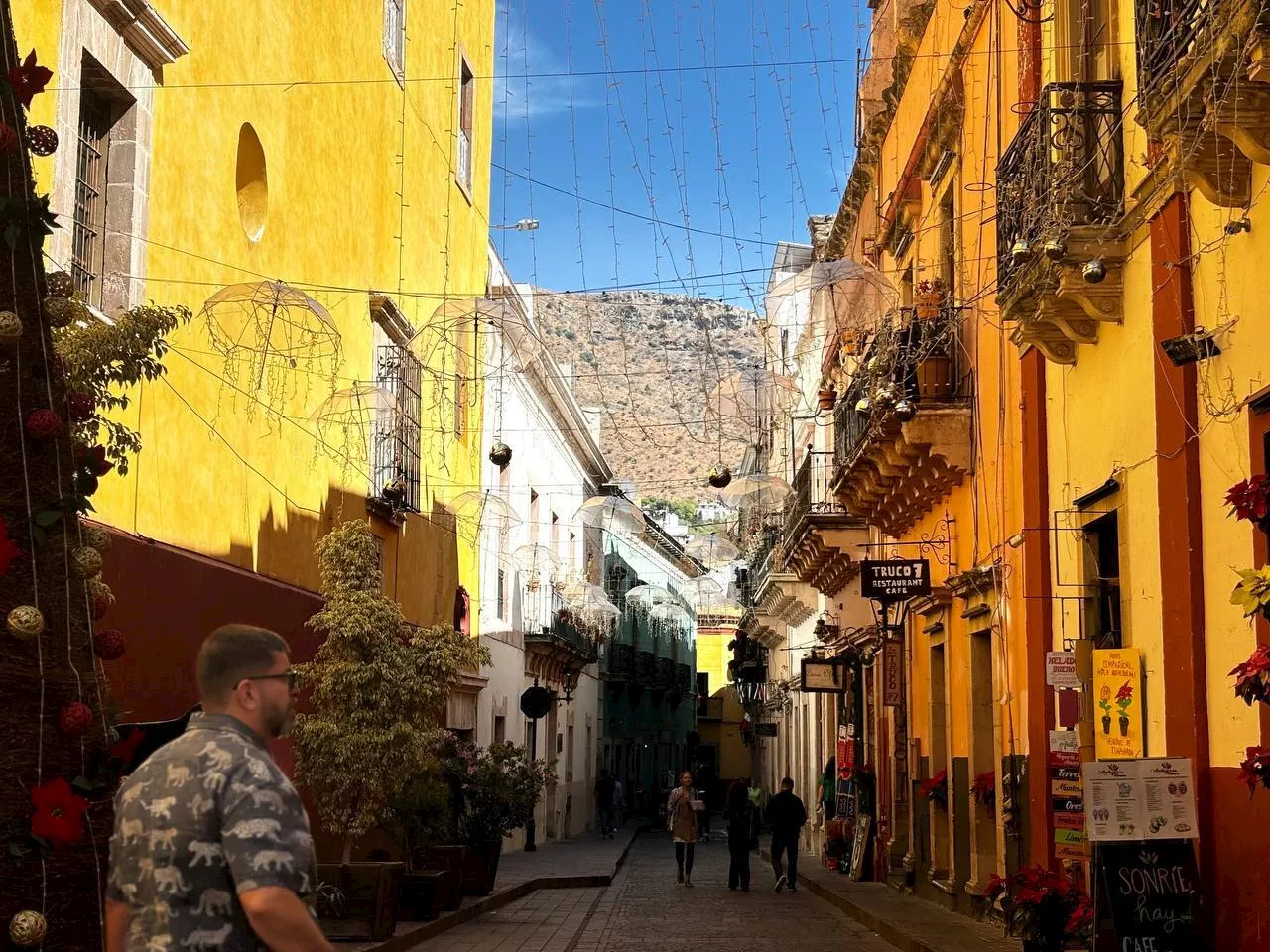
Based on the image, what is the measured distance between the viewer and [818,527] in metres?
25.8

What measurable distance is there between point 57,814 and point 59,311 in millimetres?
1879

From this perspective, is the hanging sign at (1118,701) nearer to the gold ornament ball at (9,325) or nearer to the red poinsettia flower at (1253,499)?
the red poinsettia flower at (1253,499)

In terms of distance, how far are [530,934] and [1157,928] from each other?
27.9 feet

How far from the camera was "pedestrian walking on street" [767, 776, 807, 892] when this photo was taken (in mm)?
23328

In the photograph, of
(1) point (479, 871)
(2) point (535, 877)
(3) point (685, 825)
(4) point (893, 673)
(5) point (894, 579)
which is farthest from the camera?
(3) point (685, 825)

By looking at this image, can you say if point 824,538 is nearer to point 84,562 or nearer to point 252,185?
point 252,185

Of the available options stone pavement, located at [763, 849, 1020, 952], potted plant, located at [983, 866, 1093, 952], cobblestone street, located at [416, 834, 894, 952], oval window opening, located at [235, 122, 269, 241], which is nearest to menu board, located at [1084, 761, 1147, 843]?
potted plant, located at [983, 866, 1093, 952]

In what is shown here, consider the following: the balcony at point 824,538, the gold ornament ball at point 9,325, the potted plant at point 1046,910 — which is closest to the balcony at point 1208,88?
the potted plant at point 1046,910

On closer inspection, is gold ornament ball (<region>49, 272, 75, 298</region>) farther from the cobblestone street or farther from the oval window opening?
the cobblestone street

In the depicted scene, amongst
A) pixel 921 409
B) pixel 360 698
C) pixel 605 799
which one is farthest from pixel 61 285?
pixel 605 799

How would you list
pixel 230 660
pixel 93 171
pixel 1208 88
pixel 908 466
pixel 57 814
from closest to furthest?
pixel 230 660 → pixel 57 814 → pixel 1208 88 → pixel 93 171 → pixel 908 466

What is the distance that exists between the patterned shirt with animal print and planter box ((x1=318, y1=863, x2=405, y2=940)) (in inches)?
415

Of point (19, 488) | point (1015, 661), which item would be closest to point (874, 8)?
point (1015, 661)

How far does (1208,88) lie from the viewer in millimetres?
8117
